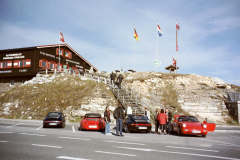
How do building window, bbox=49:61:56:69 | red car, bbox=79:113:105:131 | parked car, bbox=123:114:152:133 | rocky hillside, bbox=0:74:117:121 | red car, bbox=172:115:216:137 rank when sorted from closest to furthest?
red car, bbox=172:115:216:137 → parked car, bbox=123:114:152:133 → red car, bbox=79:113:105:131 → rocky hillside, bbox=0:74:117:121 → building window, bbox=49:61:56:69

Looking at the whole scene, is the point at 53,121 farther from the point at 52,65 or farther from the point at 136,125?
the point at 52,65

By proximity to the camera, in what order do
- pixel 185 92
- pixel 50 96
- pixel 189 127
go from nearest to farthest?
pixel 189 127 → pixel 50 96 → pixel 185 92

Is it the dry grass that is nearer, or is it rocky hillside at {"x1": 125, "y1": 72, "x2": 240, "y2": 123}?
the dry grass

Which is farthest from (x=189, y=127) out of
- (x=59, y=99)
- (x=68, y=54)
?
(x=68, y=54)

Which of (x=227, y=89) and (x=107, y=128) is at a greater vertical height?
(x=227, y=89)

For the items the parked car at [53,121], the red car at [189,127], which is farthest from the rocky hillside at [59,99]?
the red car at [189,127]

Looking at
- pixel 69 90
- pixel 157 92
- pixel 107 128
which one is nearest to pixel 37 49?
pixel 69 90

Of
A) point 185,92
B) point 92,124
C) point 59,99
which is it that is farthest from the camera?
point 185,92

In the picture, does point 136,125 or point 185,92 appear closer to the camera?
point 136,125

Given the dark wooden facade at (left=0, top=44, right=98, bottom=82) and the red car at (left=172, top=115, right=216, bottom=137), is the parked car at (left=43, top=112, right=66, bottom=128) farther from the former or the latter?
the dark wooden facade at (left=0, top=44, right=98, bottom=82)

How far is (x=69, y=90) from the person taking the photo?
28.3m

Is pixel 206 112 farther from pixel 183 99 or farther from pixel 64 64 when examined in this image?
pixel 64 64

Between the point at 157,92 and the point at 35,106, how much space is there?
16084mm

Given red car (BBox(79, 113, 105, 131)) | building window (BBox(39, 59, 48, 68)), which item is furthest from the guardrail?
building window (BBox(39, 59, 48, 68))
